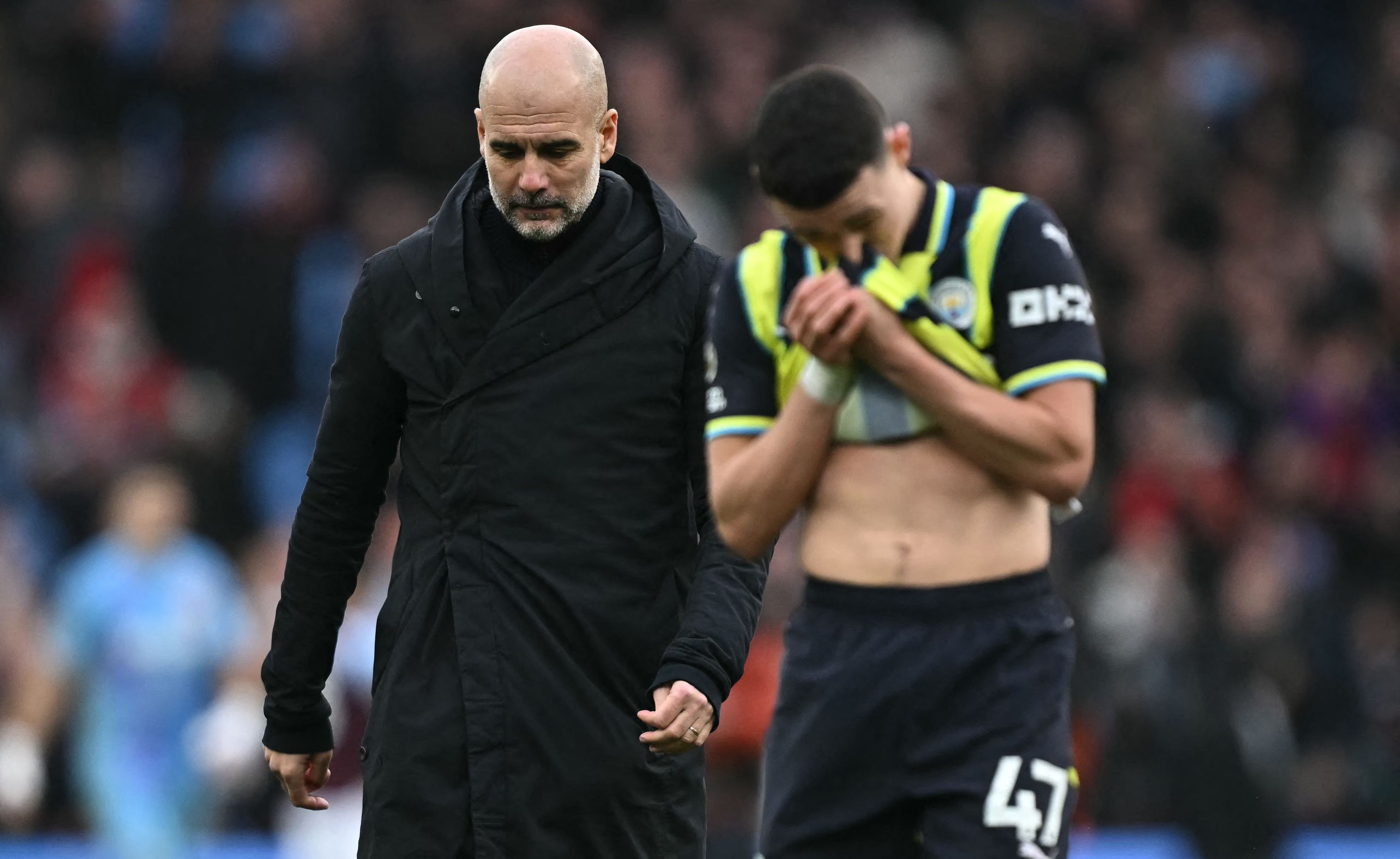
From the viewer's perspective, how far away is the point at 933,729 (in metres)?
3.99

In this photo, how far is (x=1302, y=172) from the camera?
527 inches

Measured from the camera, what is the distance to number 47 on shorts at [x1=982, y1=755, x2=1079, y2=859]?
3902mm

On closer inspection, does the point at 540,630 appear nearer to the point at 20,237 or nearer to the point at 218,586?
the point at 218,586

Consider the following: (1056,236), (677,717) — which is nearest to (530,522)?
(677,717)

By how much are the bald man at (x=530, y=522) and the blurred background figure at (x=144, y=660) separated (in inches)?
232

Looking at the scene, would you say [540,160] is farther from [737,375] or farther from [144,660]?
[144,660]

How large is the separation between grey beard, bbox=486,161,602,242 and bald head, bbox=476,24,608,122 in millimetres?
154

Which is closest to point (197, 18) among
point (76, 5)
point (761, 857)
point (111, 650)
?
point (76, 5)

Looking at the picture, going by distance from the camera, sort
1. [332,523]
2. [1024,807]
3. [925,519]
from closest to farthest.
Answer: [1024,807] → [925,519] → [332,523]

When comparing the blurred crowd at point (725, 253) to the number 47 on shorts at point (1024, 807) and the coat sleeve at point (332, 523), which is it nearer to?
the coat sleeve at point (332, 523)

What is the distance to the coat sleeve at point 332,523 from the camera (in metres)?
4.71

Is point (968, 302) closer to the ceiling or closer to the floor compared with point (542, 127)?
closer to the floor

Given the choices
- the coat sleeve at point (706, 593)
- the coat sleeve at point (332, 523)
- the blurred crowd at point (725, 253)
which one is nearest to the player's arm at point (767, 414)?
the coat sleeve at point (706, 593)

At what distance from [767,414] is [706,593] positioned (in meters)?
0.53
